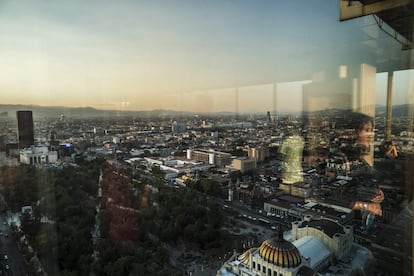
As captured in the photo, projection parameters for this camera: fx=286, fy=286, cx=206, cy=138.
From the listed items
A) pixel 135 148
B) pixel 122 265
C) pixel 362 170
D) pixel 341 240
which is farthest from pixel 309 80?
pixel 135 148

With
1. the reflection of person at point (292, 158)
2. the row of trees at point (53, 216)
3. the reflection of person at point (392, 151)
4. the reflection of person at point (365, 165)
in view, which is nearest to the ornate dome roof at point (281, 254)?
the reflection of person at point (365, 165)

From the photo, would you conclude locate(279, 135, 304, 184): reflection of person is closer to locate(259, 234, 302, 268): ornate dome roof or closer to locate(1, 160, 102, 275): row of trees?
locate(259, 234, 302, 268): ornate dome roof

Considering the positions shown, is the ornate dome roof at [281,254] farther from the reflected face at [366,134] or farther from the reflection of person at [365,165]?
the reflected face at [366,134]

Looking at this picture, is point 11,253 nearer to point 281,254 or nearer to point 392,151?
point 281,254

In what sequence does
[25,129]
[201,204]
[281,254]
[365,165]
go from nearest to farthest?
[25,129] < [365,165] < [281,254] < [201,204]

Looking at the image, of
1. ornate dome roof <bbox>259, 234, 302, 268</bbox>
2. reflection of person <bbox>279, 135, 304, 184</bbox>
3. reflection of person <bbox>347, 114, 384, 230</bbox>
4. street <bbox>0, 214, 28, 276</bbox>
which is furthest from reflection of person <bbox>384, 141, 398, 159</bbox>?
reflection of person <bbox>279, 135, 304, 184</bbox>

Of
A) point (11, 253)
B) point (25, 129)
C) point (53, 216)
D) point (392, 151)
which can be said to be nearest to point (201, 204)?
point (53, 216)

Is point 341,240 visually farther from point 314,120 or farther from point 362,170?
point 314,120
